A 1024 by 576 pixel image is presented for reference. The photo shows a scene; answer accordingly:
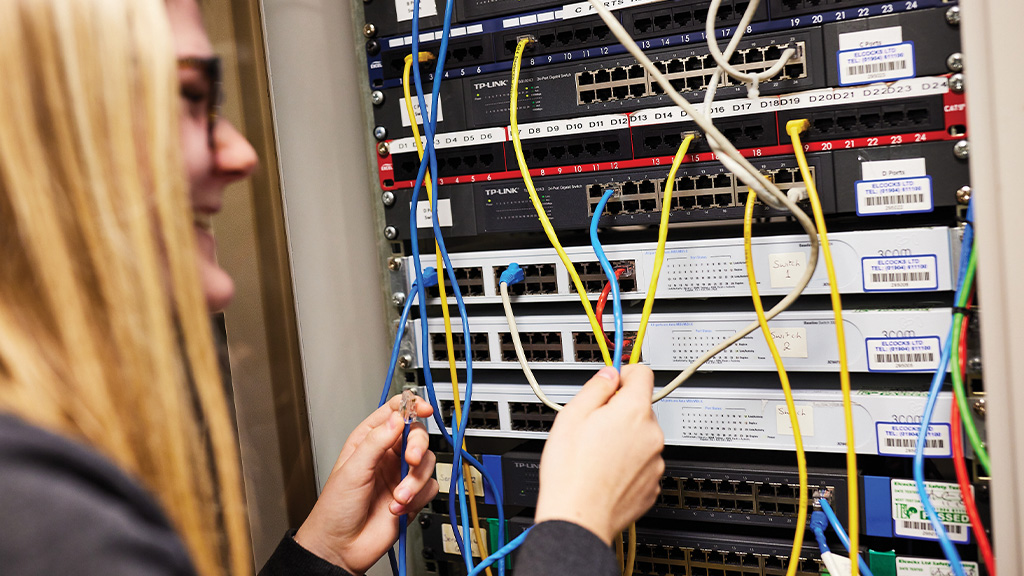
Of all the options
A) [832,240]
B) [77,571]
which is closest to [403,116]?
[832,240]

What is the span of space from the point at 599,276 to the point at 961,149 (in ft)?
1.55

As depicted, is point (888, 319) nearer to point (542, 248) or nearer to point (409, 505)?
point (542, 248)

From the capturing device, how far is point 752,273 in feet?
3.14

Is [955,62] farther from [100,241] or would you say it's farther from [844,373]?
[100,241]

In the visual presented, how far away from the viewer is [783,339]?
39.8 inches

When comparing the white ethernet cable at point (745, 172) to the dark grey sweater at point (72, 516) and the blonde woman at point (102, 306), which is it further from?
the dark grey sweater at point (72, 516)

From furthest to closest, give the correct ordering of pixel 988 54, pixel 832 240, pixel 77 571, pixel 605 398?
pixel 832 240
pixel 605 398
pixel 988 54
pixel 77 571

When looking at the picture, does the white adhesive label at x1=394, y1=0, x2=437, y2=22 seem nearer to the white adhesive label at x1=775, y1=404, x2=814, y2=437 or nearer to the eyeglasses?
the eyeglasses

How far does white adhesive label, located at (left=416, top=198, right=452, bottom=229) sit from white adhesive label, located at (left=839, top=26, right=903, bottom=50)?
59 centimetres

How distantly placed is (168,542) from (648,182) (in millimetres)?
785

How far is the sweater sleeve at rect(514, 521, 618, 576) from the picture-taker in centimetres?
68

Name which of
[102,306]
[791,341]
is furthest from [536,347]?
[102,306]

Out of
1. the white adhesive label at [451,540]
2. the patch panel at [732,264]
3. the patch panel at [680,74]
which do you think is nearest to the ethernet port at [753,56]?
the patch panel at [680,74]

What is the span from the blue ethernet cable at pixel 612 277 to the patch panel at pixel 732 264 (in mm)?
Result: 45
